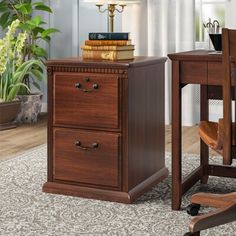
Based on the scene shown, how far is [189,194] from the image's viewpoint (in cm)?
296

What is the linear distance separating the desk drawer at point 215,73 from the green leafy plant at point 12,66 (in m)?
2.41

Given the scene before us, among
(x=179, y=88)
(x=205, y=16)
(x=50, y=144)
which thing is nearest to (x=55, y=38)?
(x=205, y=16)

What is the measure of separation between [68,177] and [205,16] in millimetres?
2348

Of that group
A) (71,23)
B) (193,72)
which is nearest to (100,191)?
(193,72)

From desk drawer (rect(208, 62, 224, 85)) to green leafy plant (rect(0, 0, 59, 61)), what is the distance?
2.67 meters

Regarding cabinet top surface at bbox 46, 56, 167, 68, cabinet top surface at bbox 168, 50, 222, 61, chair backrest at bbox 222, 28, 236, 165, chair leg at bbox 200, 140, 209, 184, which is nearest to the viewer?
chair backrest at bbox 222, 28, 236, 165

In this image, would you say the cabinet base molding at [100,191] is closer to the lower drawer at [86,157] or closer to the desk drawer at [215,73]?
the lower drawer at [86,157]

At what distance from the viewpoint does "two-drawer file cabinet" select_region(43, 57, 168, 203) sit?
109 inches

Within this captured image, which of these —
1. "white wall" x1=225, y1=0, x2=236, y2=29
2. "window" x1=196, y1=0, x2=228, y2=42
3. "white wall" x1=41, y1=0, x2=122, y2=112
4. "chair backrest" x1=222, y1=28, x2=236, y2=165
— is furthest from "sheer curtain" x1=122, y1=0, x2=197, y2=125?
"chair backrest" x1=222, y1=28, x2=236, y2=165

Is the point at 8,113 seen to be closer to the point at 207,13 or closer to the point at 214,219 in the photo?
the point at 207,13

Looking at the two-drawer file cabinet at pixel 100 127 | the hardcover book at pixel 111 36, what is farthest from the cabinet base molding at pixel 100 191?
the hardcover book at pixel 111 36

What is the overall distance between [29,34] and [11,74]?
1.38 feet

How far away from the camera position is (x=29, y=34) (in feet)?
16.6

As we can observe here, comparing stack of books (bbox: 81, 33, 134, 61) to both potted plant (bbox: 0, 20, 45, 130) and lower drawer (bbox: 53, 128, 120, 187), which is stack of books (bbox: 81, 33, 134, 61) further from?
potted plant (bbox: 0, 20, 45, 130)
